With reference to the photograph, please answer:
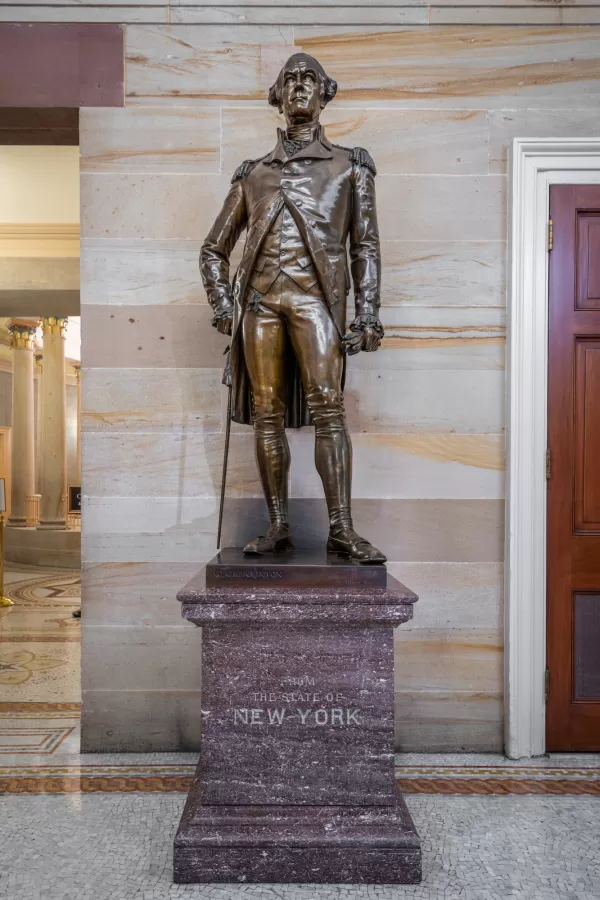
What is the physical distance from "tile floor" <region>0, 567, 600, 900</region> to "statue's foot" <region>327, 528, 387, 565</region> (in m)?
1.16

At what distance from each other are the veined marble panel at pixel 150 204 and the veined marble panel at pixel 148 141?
2.5 inches

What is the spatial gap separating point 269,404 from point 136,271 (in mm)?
1403

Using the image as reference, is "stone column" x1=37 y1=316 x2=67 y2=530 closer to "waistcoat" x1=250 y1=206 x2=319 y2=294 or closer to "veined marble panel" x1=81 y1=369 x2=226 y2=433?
"veined marble panel" x1=81 y1=369 x2=226 y2=433

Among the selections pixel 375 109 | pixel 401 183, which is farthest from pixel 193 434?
pixel 375 109

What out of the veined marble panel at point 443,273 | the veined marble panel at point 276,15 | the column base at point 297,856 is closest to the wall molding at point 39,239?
the veined marble panel at point 276,15

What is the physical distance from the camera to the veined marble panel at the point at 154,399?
3.99 meters

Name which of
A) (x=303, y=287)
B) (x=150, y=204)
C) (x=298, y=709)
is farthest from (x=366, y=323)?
(x=150, y=204)

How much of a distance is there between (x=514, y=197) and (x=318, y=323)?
5.38ft

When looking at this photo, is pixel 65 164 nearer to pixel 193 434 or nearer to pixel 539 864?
pixel 193 434

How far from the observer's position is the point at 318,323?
10.0 ft

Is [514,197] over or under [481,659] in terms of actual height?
over

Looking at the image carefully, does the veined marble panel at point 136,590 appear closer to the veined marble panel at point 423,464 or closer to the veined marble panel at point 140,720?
the veined marble panel at point 140,720

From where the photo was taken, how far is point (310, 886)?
2537 mm

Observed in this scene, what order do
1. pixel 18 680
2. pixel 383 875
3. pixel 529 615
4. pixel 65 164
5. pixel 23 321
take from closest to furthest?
pixel 383 875, pixel 529 615, pixel 18 680, pixel 65 164, pixel 23 321
